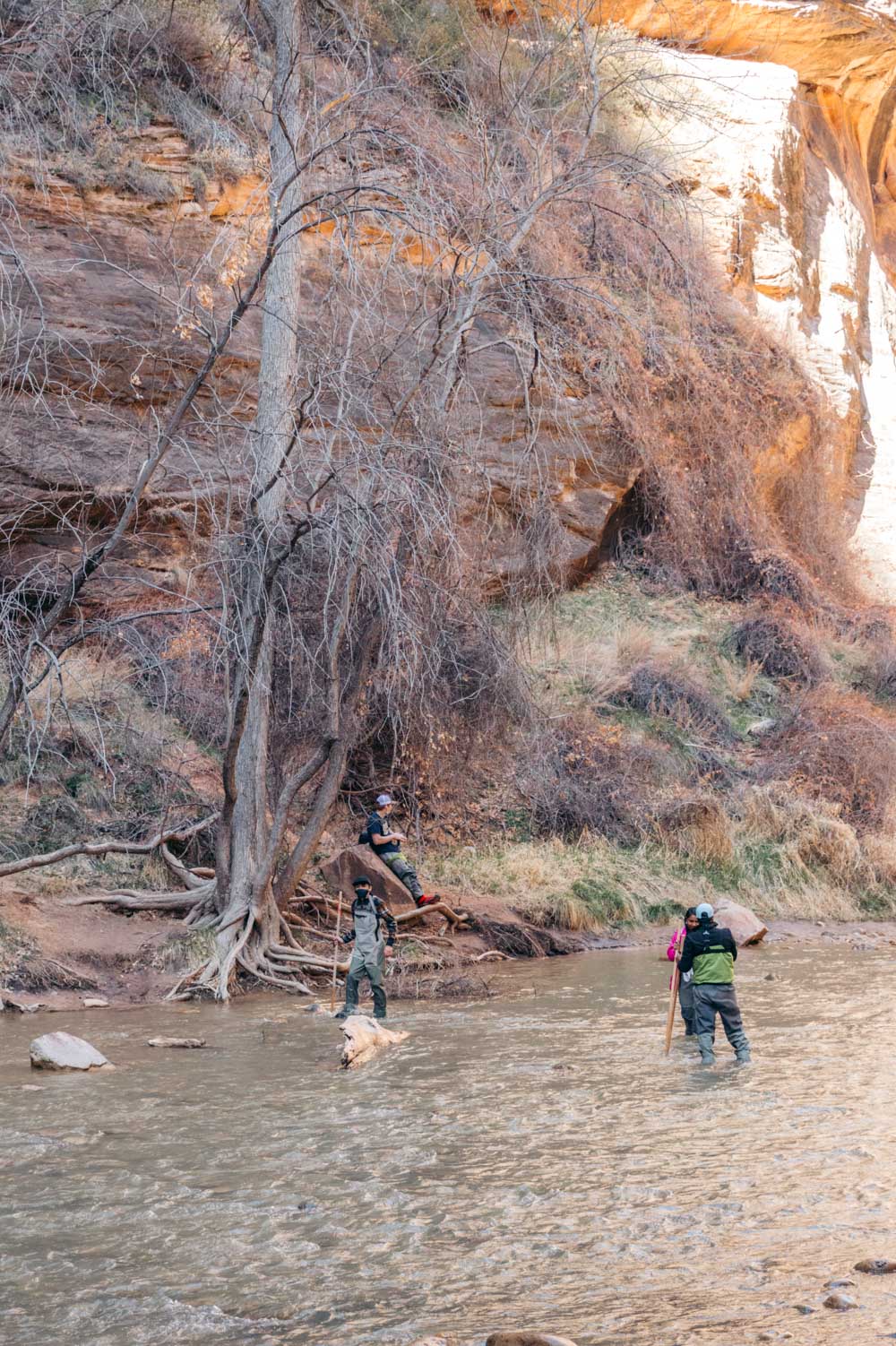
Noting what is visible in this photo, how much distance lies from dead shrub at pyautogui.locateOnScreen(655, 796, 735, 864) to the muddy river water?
7.54 metres

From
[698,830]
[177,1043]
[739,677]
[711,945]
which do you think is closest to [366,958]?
[177,1043]

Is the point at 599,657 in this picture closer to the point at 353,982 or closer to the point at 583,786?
the point at 583,786

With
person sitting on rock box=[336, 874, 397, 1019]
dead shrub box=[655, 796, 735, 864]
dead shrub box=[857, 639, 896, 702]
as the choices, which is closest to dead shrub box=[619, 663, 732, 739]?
dead shrub box=[655, 796, 735, 864]

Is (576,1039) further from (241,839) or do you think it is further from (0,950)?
(0,950)

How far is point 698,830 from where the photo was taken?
61.6 ft

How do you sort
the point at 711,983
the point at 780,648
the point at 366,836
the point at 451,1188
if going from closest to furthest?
the point at 451,1188 → the point at 711,983 → the point at 366,836 → the point at 780,648

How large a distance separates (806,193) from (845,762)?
55.4ft

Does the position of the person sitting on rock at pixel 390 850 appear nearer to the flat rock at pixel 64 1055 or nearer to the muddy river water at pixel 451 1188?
the muddy river water at pixel 451 1188

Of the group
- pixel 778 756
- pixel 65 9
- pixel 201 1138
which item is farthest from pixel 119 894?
pixel 778 756

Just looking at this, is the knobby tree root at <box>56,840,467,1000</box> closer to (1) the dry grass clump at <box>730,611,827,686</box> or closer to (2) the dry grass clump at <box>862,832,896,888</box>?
(2) the dry grass clump at <box>862,832,896,888</box>

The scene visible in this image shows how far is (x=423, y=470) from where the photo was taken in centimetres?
1198

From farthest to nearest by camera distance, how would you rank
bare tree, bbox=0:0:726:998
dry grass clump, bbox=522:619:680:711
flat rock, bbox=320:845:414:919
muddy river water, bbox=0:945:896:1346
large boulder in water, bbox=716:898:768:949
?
1. dry grass clump, bbox=522:619:680:711
2. large boulder in water, bbox=716:898:768:949
3. flat rock, bbox=320:845:414:919
4. bare tree, bbox=0:0:726:998
5. muddy river water, bbox=0:945:896:1346

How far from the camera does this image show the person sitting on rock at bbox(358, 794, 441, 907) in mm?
14750

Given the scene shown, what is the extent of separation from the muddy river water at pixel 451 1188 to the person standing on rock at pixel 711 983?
217 mm
